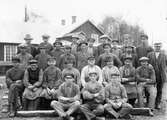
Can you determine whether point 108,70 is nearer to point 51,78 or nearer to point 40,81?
point 51,78

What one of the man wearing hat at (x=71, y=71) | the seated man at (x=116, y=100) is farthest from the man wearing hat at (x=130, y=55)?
the man wearing hat at (x=71, y=71)

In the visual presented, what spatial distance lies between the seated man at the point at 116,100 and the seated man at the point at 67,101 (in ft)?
2.87

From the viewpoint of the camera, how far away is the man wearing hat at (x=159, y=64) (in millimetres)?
8914

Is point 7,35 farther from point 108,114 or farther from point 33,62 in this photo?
point 108,114

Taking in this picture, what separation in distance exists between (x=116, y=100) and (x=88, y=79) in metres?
1.27

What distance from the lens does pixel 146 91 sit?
865 centimetres

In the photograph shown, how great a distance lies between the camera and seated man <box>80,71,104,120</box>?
7206 millimetres

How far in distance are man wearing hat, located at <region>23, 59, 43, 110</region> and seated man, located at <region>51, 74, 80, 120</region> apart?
106 centimetres

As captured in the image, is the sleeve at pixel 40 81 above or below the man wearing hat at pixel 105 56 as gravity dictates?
below

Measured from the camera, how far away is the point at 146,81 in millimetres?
8586

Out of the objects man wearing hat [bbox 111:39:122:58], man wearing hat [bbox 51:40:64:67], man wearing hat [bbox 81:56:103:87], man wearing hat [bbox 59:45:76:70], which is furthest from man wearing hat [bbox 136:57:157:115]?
man wearing hat [bbox 51:40:64:67]

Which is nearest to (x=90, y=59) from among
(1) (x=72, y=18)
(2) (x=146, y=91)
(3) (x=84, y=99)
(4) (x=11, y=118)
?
(3) (x=84, y=99)

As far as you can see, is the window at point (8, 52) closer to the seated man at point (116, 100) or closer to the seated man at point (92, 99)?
the seated man at point (92, 99)

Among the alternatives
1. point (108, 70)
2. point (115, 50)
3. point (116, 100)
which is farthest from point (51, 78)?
point (115, 50)
